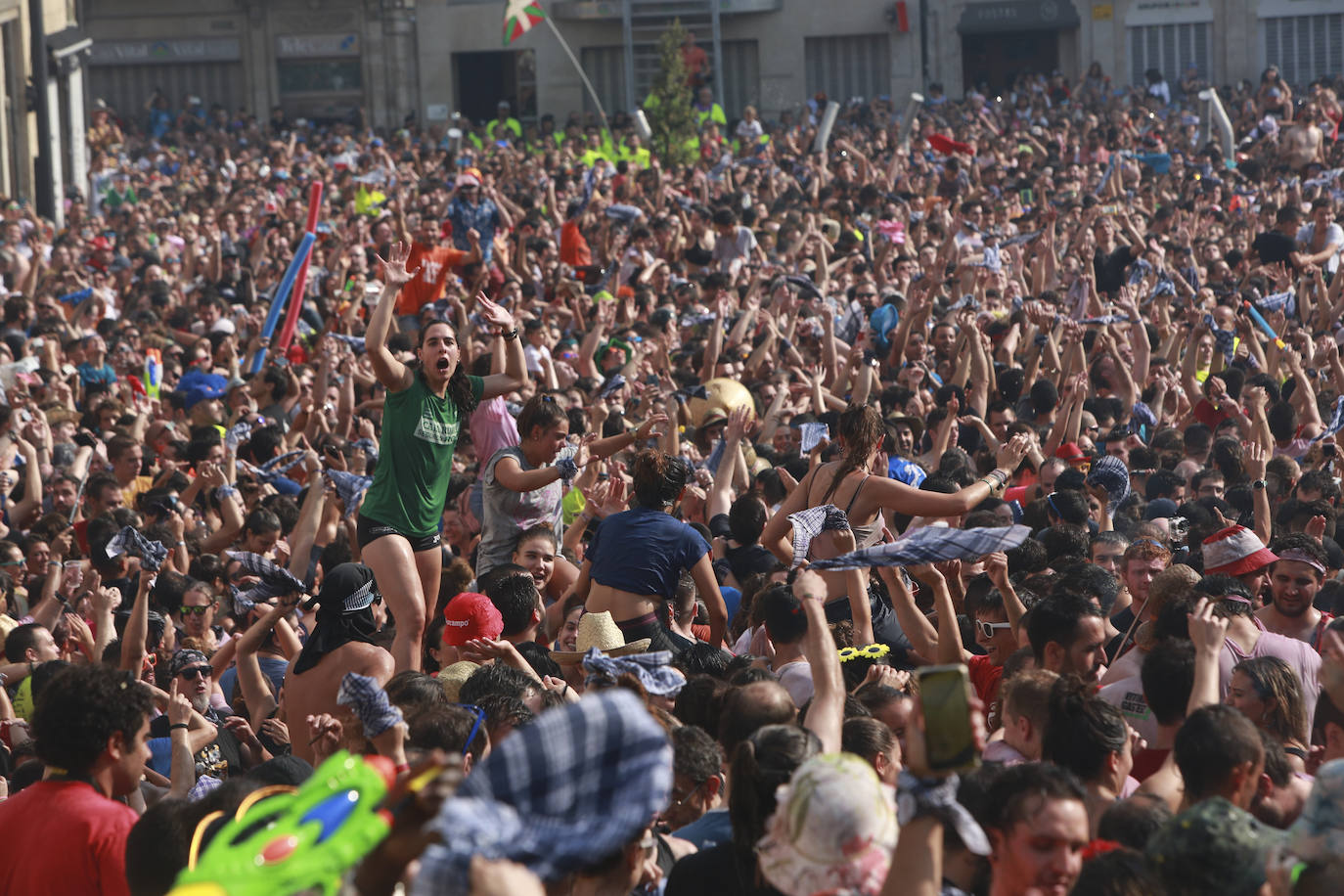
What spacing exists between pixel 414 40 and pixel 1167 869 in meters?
40.7

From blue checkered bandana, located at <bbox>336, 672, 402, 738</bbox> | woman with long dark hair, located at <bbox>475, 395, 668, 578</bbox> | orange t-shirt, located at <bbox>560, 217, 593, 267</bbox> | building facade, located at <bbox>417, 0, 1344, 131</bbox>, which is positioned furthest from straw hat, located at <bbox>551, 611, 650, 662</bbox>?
building facade, located at <bbox>417, 0, 1344, 131</bbox>

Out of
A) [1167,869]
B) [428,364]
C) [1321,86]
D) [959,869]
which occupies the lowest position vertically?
[959,869]

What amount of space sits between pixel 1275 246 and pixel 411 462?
1149 centimetres

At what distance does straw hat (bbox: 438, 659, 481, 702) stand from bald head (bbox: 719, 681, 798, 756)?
4.40 ft

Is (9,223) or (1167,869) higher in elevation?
(9,223)

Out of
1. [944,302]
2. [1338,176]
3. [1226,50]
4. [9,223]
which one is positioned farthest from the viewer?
[1226,50]

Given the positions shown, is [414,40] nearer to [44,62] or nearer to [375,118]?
[375,118]

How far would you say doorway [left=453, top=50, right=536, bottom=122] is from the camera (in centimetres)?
4178

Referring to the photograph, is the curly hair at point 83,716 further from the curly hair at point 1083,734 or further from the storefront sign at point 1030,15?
the storefront sign at point 1030,15

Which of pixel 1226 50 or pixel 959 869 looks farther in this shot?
pixel 1226 50

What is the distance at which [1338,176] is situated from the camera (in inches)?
862

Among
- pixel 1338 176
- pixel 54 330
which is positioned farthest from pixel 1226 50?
pixel 54 330

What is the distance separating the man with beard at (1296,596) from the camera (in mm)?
5953

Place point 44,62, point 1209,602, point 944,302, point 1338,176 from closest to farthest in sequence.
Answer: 1. point 1209,602
2. point 944,302
3. point 1338,176
4. point 44,62
